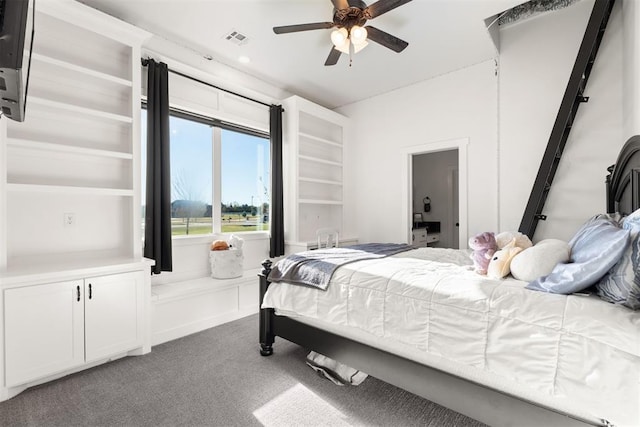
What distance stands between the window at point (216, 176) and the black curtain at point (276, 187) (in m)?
0.20

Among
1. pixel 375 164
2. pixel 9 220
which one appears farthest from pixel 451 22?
pixel 9 220

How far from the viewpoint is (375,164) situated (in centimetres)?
464

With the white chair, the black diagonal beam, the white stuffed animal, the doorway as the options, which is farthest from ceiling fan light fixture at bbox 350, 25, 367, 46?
the doorway

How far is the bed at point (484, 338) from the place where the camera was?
3.66 ft

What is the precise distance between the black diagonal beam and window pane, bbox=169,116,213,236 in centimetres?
350

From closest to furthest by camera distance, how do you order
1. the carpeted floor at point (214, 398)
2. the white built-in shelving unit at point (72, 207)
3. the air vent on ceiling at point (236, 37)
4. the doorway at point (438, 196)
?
1. the carpeted floor at point (214, 398)
2. the white built-in shelving unit at point (72, 207)
3. the air vent on ceiling at point (236, 37)
4. the doorway at point (438, 196)

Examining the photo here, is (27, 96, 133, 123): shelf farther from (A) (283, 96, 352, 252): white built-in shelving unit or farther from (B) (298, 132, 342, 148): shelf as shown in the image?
(B) (298, 132, 342, 148): shelf

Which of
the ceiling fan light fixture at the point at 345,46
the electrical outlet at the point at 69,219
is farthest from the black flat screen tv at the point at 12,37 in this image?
the ceiling fan light fixture at the point at 345,46

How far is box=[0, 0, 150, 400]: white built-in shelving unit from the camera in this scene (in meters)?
2.01

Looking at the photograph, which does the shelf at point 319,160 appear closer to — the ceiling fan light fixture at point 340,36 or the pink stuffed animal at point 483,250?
the ceiling fan light fixture at point 340,36

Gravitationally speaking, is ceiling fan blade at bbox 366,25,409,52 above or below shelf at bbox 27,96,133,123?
above

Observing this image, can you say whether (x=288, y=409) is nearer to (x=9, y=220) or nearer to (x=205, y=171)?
(x=9, y=220)

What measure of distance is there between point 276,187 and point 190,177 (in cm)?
108

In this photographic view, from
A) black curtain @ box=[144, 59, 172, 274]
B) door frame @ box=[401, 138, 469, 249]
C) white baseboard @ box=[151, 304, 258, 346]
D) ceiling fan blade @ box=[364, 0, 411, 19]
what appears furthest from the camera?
door frame @ box=[401, 138, 469, 249]
